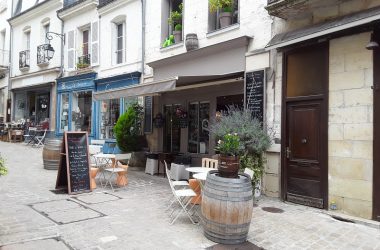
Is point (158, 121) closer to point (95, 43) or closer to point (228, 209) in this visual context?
point (95, 43)

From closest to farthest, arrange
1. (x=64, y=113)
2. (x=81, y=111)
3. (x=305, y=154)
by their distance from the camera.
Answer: (x=305, y=154) < (x=81, y=111) < (x=64, y=113)

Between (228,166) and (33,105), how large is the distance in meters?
16.7

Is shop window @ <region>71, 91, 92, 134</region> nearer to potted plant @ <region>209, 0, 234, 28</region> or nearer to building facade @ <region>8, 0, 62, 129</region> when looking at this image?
building facade @ <region>8, 0, 62, 129</region>

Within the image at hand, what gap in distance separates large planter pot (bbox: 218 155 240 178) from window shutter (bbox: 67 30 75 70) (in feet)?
39.0

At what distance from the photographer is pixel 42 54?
52.5ft

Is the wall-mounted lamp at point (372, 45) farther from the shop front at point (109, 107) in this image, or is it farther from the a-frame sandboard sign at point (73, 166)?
the shop front at point (109, 107)

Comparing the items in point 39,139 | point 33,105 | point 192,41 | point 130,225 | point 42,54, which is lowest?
point 130,225

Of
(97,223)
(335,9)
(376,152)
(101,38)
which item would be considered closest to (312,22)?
(335,9)

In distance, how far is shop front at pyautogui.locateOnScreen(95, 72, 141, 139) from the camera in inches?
469

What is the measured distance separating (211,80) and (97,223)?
4.88 metres

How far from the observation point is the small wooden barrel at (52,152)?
30.7 ft

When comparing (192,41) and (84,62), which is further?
(84,62)

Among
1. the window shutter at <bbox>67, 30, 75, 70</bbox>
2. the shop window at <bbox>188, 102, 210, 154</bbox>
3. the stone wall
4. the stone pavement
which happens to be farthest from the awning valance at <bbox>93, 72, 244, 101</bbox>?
the window shutter at <bbox>67, 30, 75, 70</bbox>

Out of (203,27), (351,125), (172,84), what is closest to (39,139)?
(203,27)
